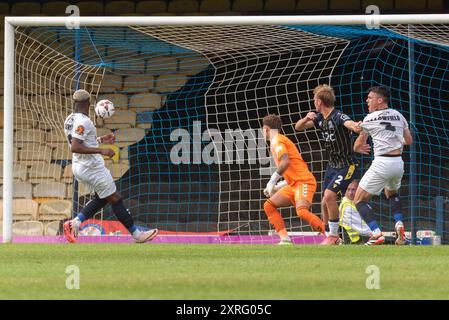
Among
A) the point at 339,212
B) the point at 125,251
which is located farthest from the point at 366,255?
the point at 339,212

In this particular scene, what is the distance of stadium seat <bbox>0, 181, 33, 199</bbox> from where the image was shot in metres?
16.9

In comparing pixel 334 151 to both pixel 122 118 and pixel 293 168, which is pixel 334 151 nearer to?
pixel 293 168

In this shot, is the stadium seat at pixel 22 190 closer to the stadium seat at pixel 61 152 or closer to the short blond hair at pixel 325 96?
the stadium seat at pixel 61 152

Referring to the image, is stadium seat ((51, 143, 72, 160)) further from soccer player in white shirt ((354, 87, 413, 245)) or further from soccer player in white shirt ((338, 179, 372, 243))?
soccer player in white shirt ((354, 87, 413, 245))

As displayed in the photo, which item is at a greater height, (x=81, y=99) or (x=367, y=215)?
(x=81, y=99)

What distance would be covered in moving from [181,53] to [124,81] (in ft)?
4.20

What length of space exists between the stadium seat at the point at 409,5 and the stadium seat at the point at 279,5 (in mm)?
1547

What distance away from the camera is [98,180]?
1234 centimetres

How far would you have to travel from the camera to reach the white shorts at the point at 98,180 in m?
12.3

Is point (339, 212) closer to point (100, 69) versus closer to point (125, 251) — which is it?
point (125, 251)

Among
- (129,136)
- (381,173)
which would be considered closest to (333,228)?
(381,173)

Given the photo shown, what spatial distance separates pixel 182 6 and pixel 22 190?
3.65 m

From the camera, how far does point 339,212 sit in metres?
13.5

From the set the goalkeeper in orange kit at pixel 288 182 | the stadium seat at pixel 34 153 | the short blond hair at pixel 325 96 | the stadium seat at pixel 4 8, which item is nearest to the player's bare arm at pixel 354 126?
the short blond hair at pixel 325 96
